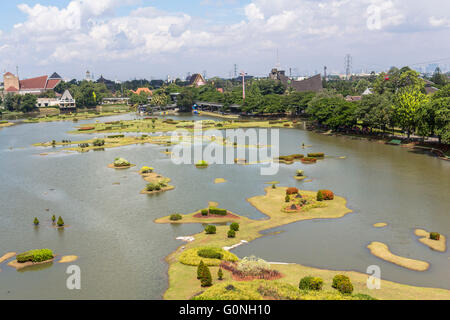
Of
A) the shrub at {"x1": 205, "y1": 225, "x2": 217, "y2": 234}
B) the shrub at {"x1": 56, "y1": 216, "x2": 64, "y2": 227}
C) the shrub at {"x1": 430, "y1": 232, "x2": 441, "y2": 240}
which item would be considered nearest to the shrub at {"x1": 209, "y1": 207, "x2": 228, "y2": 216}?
the shrub at {"x1": 205, "y1": 225, "x2": 217, "y2": 234}

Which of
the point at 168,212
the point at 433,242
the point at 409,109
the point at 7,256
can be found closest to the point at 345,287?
the point at 433,242

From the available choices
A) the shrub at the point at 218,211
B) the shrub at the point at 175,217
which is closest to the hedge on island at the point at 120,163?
the shrub at the point at 175,217

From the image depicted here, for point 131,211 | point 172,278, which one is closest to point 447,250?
point 172,278

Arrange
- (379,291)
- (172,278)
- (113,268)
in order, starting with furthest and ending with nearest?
1. (113,268)
2. (172,278)
3. (379,291)

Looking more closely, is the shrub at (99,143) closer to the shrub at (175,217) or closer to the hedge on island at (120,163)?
the hedge on island at (120,163)
